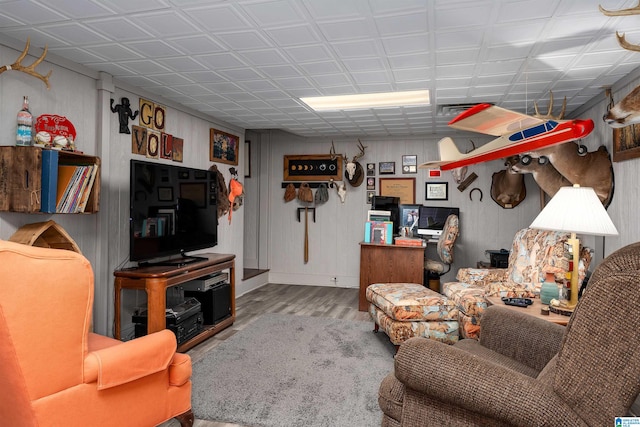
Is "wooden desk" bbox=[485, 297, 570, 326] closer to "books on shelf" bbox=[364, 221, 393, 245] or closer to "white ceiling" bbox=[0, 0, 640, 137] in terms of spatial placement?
"white ceiling" bbox=[0, 0, 640, 137]

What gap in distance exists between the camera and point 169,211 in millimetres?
3600

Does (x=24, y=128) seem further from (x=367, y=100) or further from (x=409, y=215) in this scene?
(x=409, y=215)

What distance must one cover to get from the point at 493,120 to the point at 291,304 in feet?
11.2

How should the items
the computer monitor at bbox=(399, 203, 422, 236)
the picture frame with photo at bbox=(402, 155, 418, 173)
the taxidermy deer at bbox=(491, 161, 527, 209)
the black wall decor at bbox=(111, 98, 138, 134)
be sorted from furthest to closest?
the picture frame with photo at bbox=(402, 155, 418, 173) → the computer monitor at bbox=(399, 203, 422, 236) → the taxidermy deer at bbox=(491, 161, 527, 209) → the black wall decor at bbox=(111, 98, 138, 134)

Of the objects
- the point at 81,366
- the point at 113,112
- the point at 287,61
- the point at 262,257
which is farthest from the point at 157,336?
the point at 262,257

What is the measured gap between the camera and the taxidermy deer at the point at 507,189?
562cm

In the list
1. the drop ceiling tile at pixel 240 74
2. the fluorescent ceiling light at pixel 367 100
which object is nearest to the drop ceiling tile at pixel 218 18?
the drop ceiling tile at pixel 240 74

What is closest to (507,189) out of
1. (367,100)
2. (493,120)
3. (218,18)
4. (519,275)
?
(519,275)

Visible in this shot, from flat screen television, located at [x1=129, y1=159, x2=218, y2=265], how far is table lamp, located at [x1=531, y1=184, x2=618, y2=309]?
2953 mm

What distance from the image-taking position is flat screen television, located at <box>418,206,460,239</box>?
583 cm

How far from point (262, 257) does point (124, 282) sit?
11.6 feet

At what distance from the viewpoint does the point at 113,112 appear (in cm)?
349

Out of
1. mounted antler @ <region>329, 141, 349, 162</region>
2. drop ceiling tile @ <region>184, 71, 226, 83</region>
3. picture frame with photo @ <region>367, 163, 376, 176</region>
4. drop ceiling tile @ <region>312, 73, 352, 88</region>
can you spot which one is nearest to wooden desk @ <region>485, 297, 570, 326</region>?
drop ceiling tile @ <region>312, 73, 352, 88</region>

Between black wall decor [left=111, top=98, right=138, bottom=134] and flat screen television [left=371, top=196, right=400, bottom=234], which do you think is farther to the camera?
flat screen television [left=371, top=196, right=400, bottom=234]
